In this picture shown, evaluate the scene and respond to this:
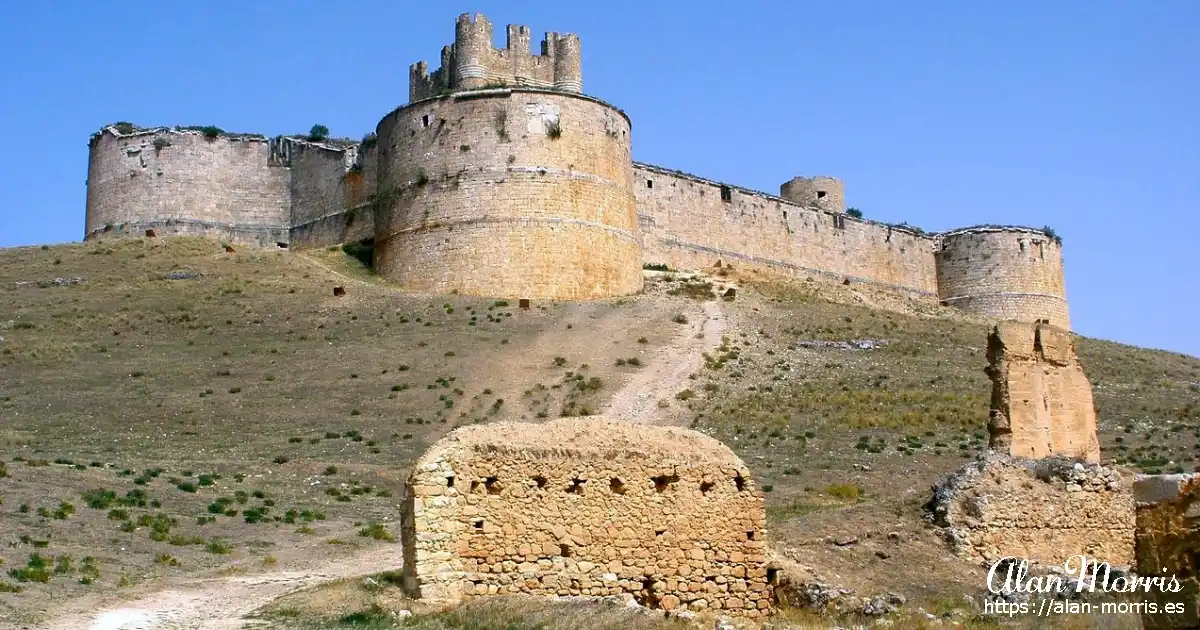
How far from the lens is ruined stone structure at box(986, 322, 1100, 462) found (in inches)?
634

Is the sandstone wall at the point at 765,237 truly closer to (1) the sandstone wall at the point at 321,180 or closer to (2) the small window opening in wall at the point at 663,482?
(1) the sandstone wall at the point at 321,180

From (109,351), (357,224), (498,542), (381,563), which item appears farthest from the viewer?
(357,224)

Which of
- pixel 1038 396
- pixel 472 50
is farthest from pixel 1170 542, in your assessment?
pixel 472 50

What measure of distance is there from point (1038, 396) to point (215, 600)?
8.70 m

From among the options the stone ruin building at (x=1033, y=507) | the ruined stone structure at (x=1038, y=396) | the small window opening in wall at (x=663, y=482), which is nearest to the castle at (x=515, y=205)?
the ruined stone structure at (x=1038, y=396)

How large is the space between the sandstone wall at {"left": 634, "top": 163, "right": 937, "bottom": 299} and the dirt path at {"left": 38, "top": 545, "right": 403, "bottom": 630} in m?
29.0

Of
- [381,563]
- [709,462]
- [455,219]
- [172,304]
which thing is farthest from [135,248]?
[709,462]

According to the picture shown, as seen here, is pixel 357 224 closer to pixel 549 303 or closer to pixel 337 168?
pixel 337 168

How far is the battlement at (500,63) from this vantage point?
40781 millimetres

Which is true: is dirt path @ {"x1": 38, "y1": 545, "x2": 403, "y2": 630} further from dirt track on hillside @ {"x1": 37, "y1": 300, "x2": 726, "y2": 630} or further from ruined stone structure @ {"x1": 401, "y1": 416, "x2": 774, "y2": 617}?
ruined stone structure @ {"x1": 401, "y1": 416, "x2": 774, "y2": 617}

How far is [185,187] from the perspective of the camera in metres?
43.3

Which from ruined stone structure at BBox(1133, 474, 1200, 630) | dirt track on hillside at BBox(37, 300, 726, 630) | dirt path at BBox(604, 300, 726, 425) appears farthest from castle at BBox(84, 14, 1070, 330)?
ruined stone structure at BBox(1133, 474, 1200, 630)

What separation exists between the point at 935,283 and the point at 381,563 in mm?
41181

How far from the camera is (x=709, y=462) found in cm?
1241
